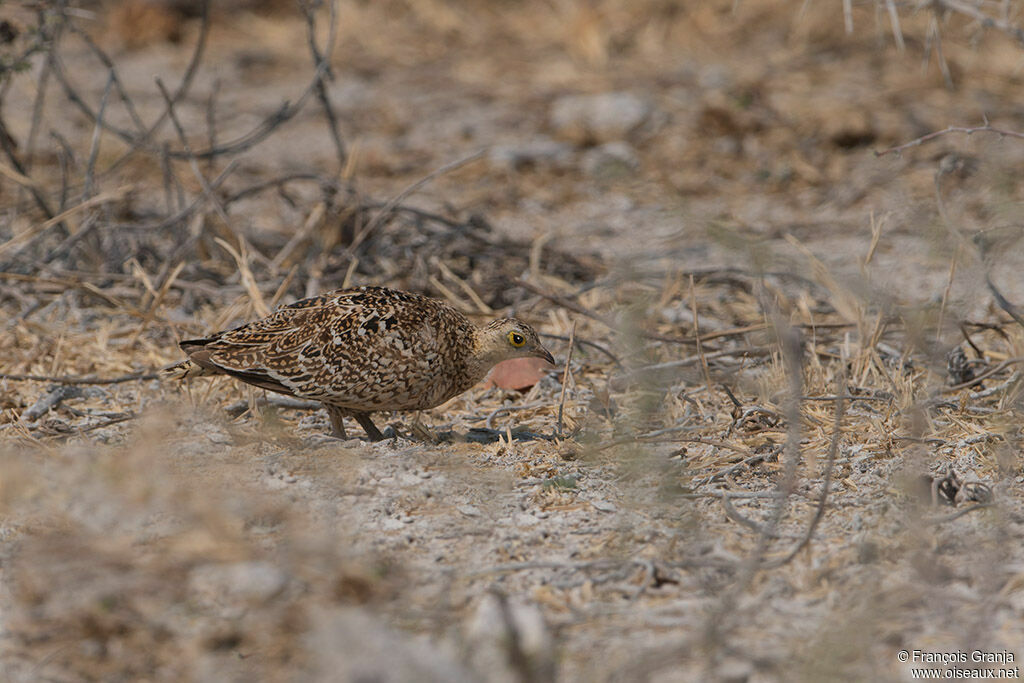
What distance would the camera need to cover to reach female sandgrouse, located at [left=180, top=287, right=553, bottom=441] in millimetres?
5020

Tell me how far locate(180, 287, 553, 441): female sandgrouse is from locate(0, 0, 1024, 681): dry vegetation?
0.80 ft

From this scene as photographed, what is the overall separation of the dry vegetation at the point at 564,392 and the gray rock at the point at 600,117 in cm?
4

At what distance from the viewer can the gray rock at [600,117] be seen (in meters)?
11.0

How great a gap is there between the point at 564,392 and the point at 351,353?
40.9 inches

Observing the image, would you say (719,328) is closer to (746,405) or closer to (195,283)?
(746,405)

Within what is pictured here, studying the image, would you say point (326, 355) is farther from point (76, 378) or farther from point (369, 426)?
point (76, 378)

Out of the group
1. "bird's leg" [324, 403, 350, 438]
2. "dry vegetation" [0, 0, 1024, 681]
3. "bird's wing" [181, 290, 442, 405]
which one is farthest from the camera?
"bird's leg" [324, 403, 350, 438]

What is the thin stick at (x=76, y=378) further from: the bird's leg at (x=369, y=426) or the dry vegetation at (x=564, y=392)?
the bird's leg at (x=369, y=426)

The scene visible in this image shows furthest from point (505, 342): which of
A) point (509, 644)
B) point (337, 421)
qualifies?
point (509, 644)

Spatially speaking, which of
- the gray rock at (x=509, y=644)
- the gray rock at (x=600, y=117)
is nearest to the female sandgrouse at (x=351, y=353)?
the gray rock at (x=509, y=644)

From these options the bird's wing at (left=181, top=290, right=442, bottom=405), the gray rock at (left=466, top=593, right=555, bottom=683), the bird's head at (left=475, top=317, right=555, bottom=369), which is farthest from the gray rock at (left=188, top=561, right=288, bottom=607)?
the bird's head at (left=475, top=317, right=555, bottom=369)

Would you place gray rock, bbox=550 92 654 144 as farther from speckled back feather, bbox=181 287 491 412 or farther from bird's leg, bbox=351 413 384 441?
bird's leg, bbox=351 413 384 441

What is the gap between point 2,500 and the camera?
4.09 m

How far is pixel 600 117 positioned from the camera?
11180mm
